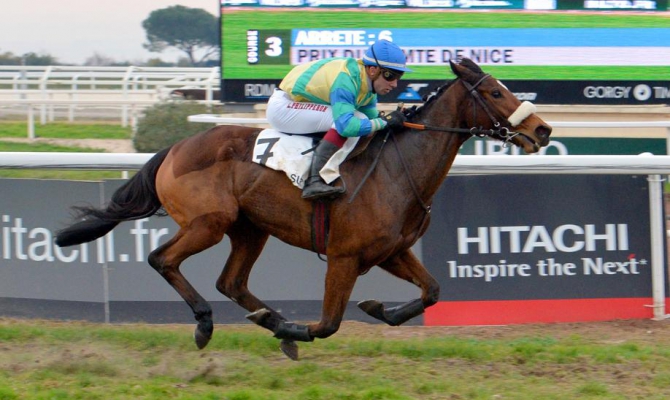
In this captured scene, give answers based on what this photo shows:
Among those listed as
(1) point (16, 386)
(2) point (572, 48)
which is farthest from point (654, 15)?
(1) point (16, 386)

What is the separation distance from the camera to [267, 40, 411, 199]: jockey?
527 centimetres

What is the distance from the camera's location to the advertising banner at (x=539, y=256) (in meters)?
6.49

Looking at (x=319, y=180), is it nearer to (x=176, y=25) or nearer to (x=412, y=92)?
(x=412, y=92)

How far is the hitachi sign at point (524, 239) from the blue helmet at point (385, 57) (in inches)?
60.4

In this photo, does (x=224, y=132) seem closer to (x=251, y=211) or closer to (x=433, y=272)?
(x=251, y=211)

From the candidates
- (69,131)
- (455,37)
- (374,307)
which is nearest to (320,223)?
(374,307)

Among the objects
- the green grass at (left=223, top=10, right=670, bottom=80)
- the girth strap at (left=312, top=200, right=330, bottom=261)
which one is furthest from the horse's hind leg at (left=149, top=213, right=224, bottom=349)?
the green grass at (left=223, top=10, right=670, bottom=80)

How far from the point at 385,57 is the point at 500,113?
701 millimetres

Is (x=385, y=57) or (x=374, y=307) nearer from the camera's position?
(x=385, y=57)

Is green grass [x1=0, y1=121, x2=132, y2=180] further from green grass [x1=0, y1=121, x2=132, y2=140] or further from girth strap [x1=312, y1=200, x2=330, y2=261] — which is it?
girth strap [x1=312, y1=200, x2=330, y2=261]

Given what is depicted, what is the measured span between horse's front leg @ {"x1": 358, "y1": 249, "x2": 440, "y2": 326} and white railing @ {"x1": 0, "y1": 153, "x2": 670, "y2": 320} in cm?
102

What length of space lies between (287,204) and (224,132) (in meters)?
0.63

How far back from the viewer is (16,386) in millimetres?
4930

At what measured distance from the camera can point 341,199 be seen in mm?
5375
